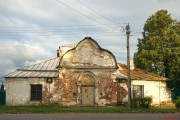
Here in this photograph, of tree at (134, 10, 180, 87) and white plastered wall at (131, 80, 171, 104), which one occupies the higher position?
tree at (134, 10, 180, 87)

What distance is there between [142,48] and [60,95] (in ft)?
49.0

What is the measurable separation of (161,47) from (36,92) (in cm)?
1748

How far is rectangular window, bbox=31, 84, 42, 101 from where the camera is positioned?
35500mm

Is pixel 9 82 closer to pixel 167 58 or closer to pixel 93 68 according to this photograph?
pixel 93 68

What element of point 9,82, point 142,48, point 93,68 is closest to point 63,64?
point 93,68

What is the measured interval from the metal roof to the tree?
39.4 feet

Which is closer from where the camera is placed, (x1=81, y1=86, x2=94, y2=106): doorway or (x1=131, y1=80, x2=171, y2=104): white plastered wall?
(x1=81, y1=86, x2=94, y2=106): doorway

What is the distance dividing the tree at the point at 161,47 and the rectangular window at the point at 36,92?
1485 cm

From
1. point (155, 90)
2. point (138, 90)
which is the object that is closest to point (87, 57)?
point (138, 90)

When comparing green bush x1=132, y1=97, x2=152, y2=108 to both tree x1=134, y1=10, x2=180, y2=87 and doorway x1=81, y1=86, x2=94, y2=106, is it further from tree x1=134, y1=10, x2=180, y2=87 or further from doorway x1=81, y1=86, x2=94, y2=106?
tree x1=134, y1=10, x2=180, y2=87

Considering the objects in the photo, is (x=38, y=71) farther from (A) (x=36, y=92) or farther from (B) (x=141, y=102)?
(B) (x=141, y=102)

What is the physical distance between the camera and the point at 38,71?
37.8 m

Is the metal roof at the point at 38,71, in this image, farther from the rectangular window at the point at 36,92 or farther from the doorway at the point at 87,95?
the doorway at the point at 87,95

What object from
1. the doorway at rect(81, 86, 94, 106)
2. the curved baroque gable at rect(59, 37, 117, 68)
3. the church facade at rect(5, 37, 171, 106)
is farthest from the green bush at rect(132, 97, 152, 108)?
the doorway at rect(81, 86, 94, 106)
